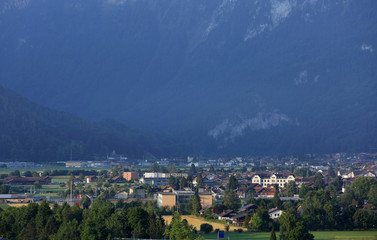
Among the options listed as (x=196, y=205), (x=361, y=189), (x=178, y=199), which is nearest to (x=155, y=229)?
(x=196, y=205)

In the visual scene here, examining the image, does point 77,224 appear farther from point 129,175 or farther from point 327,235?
point 129,175

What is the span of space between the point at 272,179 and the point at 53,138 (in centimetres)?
6969

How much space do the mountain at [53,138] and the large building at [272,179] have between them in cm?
5615

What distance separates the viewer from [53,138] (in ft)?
470

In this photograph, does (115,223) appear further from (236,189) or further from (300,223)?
(236,189)

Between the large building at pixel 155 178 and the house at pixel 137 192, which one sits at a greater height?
the large building at pixel 155 178

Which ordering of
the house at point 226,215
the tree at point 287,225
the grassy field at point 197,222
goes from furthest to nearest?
1. the house at point 226,215
2. the grassy field at point 197,222
3. the tree at point 287,225

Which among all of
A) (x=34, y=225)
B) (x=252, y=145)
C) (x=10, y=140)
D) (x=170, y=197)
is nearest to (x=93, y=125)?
(x=10, y=140)

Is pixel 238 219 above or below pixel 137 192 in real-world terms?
below

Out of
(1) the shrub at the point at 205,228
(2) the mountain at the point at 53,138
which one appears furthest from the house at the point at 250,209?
(2) the mountain at the point at 53,138

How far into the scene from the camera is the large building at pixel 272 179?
81.2 meters

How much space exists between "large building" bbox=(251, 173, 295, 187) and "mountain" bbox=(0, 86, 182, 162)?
56149mm

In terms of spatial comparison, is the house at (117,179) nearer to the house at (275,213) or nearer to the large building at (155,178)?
the large building at (155,178)

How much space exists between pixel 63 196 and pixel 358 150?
121m
